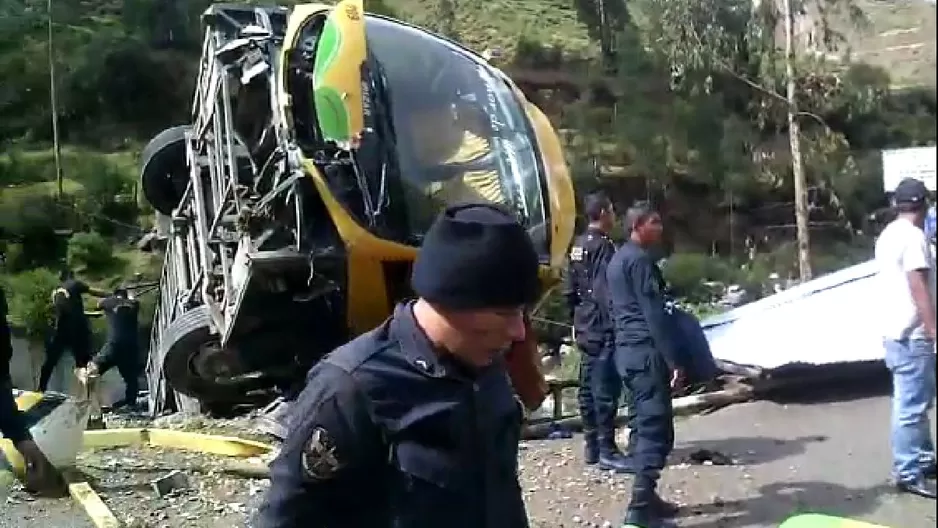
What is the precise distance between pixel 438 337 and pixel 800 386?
10.7 feet

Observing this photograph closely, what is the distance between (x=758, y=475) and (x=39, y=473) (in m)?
2.70

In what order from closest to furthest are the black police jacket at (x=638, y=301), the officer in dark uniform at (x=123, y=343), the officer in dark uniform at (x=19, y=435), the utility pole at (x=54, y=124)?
1. the black police jacket at (x=638, y=301)
2. the officer in dark uniform at (x=19, y=435)
3. the officer in dark uniform at (x=123, y=343)
4. the utility pole at (x=54, y=124)

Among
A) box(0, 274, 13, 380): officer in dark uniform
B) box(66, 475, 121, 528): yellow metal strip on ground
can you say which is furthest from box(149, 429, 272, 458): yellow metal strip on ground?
box(0, 274, 13, 380): officer in dark uniform

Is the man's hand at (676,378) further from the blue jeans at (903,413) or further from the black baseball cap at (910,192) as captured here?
the black baseball cap at (910,192)

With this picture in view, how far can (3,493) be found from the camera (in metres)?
4.31

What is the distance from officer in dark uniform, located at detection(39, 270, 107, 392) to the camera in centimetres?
710

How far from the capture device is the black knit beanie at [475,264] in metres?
1.34

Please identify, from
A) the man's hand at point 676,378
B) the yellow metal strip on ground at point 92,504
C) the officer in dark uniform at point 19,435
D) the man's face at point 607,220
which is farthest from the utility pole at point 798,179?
the officer in dark uniform at point 19,435

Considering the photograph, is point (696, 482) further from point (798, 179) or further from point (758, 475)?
point (798, 179)

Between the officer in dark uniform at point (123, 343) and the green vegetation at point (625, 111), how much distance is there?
0.38m

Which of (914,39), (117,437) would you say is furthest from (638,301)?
(914,39)

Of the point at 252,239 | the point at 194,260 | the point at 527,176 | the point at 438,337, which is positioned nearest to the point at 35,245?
the point at 194,260

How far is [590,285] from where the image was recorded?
4.43 m

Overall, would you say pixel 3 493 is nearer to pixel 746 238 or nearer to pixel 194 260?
pixel 194 260
